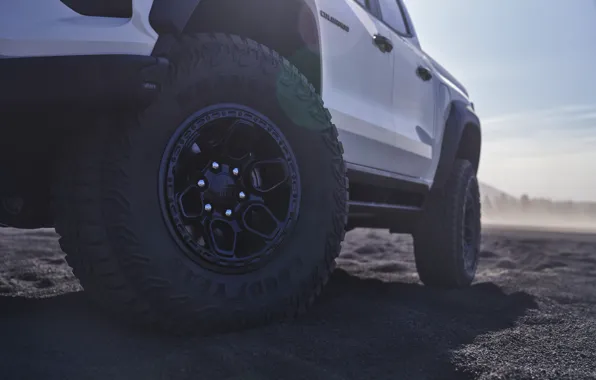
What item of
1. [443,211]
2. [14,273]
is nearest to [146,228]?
[14,273]

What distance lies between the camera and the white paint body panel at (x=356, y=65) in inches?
68.2

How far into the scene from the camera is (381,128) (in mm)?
3223

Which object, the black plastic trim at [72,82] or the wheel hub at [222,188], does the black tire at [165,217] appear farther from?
the wheel hub at [222,188]

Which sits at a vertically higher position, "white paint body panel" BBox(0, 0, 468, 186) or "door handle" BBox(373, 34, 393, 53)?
"door handle" BBox(373, 34, 393, 53)

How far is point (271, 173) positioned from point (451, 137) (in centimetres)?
239

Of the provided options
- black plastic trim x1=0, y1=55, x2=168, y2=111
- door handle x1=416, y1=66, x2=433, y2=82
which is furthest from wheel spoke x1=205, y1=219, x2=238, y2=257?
door handle x1=416, y1=66, x2=433, y2=82

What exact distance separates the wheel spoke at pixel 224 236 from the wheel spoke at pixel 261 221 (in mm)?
58

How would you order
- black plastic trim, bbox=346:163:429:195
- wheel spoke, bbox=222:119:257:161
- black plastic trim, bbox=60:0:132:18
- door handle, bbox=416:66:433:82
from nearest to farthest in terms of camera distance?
black plastic trim, bbox=60:0:132:18 < wheel spoke, bbox=222:119:257:161 < black plastic trim, bbox=346:163:429:195 < door handle, bbox=416:66:433:82

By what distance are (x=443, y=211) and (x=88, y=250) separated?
9.04 ft

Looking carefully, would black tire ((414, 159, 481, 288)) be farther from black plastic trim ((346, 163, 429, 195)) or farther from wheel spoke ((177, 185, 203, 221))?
wheel spoke ((177, 185, 203, 221))

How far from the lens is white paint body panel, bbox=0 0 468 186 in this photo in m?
1.73

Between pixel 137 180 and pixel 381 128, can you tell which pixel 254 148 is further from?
pixel 381 128

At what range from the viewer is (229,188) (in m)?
2.03

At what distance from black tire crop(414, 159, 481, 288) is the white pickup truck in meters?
1.48
